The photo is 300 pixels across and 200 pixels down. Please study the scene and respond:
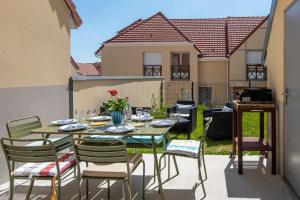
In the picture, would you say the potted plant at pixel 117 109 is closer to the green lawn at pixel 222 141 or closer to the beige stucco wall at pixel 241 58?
the green lawn at pixel 222 141

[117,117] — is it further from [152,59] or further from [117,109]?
[152,59]

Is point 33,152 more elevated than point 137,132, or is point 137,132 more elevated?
point 137,132

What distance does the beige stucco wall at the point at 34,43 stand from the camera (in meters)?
5.28

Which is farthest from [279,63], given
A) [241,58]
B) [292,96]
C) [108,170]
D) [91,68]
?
[91,68]

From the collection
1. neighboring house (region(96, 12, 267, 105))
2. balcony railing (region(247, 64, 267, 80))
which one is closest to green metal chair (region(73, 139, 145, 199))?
neighboring house (region(96, 12, 267, 105))

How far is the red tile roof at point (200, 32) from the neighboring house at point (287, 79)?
14817 mm

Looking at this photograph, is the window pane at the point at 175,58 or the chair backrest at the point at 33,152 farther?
the window pane at the point at 175,58

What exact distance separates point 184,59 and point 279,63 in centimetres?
1562

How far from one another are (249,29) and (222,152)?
16893 millimetres

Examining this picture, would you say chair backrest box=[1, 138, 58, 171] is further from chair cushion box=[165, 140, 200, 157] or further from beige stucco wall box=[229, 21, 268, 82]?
beige stucco wall box=[229, 21, 268, 82]

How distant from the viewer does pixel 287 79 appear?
16.7ft

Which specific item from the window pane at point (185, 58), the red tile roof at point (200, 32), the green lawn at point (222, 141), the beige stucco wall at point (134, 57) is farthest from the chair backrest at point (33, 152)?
the window pane at point (185, 58)

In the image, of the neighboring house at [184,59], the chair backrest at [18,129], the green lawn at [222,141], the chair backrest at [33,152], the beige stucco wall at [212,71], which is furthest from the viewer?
the beige stucco wall at [212,71]

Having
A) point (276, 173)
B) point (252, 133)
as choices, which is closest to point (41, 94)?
point (276, 173)
